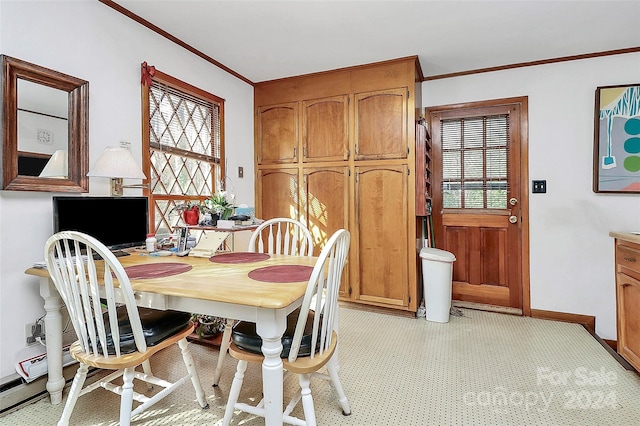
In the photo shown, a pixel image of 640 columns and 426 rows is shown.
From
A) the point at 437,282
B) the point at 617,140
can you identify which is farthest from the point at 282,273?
the point at 617,140

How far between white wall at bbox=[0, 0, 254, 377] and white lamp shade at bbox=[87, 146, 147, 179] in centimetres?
24

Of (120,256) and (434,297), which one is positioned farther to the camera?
(434,297)

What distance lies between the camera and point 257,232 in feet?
7.43

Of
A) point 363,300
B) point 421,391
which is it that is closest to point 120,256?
point 421,391

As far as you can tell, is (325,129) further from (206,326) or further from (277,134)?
(206,326)

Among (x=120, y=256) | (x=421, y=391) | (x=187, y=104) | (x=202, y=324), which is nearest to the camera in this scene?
(x=421, y=391)

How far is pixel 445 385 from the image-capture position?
6.31 ft

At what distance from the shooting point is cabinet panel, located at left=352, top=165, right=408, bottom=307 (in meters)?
3.06

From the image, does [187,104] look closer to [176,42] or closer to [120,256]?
[176,42]

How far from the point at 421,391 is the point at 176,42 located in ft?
10.1

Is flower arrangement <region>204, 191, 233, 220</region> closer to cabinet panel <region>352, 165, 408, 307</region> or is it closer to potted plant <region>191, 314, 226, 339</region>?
potted plant <region>191, 314, 226, 339</region>

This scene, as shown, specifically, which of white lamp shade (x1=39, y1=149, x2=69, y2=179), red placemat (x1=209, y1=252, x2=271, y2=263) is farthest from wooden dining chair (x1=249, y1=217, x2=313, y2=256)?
white lamp shade (x1=39, y1=149, x2=69, y2=179)

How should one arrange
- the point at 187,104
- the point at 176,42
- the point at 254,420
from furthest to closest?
the point at 187,104, the point at 176,42, the point at 254,420

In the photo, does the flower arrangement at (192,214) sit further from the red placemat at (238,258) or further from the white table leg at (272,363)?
the white table leg at (272,363)
